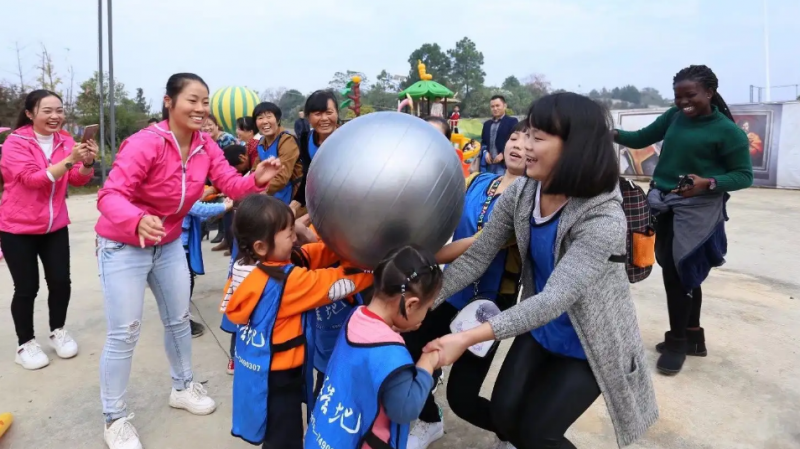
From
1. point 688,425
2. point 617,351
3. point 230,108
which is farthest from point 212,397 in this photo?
point 230,108

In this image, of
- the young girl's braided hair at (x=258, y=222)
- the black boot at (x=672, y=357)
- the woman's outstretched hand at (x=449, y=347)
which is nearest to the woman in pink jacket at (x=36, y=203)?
the young girl's braided hair at (x=258, y=222)

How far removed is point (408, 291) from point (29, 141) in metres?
2.96

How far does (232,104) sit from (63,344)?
18.4 feet

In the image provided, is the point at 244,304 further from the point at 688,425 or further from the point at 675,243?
the point at 675,243

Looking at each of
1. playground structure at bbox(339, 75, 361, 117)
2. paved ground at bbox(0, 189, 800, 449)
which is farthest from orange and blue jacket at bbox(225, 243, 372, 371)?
Result: playground structure at bbox(339, 75, 361, 117)

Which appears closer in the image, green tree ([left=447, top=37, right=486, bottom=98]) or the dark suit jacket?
the dark suit jacket

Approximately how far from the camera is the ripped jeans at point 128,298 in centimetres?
245

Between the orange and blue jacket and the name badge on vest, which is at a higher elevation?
the orange and blue jacket

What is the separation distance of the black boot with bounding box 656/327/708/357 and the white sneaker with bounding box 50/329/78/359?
4072 mm

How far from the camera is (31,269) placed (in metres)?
3.44

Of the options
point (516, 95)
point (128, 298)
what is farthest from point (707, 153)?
point (516, 95)

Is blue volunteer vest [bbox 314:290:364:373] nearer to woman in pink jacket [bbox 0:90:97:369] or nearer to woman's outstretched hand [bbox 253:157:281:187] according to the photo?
woman's outstretched hand [bbox 253:157:281:187]

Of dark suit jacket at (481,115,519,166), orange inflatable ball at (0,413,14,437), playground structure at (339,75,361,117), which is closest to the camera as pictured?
orange inflatable ball at (0,413,14,437)

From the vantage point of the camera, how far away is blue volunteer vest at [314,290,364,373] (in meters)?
2.34
